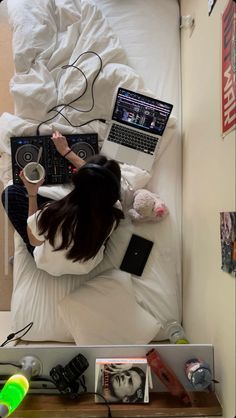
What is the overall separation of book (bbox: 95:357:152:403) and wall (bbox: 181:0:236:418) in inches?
9.9

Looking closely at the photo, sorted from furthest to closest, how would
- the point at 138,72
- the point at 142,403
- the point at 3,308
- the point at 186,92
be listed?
the point at 3,308
the point at 138,72
the point at 186,92
the point at 142,403

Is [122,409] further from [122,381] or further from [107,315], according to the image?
[107,315]

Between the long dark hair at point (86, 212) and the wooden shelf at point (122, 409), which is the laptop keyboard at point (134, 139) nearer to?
the long dark hair at point (86, 212)

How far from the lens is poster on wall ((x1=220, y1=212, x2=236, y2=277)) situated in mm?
1117

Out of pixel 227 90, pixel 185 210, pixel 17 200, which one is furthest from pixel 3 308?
pixel 227 90

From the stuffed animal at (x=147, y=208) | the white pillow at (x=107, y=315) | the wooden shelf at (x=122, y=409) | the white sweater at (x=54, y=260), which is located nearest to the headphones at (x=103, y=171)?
the white sweater at (x=54, y=260)

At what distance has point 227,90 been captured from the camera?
123cm

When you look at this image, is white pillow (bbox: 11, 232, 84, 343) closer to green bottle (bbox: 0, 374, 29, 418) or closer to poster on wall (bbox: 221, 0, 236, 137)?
green bottle (bbox: 0, 374, 29, 418)

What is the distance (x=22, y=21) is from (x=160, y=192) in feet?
3.66

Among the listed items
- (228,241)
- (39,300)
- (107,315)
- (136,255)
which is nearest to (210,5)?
(228,241)

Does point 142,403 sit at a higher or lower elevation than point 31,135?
lower

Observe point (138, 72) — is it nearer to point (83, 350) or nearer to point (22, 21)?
point (22, 21)

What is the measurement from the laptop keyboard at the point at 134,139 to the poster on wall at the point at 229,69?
58cm

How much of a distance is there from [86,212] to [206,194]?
490 millimetres
